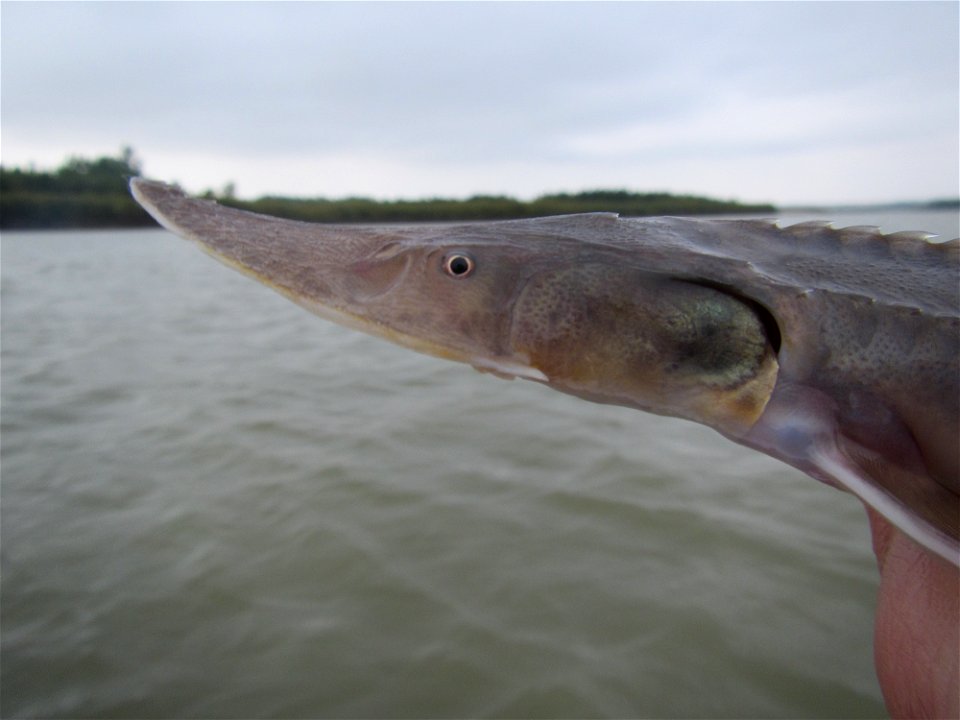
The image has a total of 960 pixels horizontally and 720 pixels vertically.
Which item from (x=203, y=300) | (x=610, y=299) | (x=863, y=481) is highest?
(x=610, y=299)


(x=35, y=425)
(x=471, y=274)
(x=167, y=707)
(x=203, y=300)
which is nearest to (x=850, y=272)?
(x=471, y=274)

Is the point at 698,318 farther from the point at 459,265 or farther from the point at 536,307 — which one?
the point at 459,265

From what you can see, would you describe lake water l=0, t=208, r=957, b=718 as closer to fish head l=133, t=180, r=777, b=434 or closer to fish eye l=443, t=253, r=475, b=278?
fish head l=133, t=180, r=777, b=434

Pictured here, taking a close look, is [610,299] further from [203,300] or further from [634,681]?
[203,300]

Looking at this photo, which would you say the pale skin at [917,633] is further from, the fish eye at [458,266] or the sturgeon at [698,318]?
the fish eye at [458,266]

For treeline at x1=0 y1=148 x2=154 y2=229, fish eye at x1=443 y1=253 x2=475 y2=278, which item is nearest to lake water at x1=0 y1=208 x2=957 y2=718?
fish eye at x1=443 y1=253 x2=475 y2=278

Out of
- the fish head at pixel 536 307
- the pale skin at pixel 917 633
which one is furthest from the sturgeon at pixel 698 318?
the pale skin at pixel 917 633

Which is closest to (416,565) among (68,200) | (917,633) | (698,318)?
(917,633)
